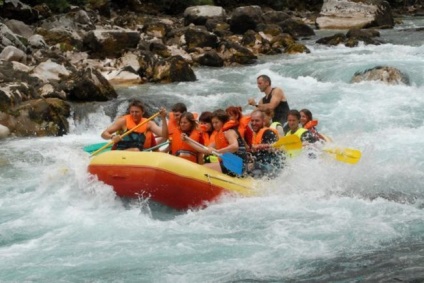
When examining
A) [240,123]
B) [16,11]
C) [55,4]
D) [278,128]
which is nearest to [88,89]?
[278,128]

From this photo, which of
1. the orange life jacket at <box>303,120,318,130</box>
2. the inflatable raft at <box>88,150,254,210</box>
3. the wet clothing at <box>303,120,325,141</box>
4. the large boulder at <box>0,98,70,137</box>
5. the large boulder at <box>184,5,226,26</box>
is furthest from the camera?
the large boulder at <box>184,5,226,26</box>

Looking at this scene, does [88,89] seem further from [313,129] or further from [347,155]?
[347,155]

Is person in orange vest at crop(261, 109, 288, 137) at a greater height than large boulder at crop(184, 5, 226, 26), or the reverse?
person in orange vest at crop(261, 109, 288, 137)

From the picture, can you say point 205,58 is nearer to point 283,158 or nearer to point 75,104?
point 75,104

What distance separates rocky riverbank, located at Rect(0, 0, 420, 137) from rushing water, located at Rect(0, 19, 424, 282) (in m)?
1.41

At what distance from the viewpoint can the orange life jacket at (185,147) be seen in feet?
22.4

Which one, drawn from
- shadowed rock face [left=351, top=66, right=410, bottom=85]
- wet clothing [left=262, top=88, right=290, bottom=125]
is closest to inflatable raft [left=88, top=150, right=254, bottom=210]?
wet clothing [left=262, top=88, right=290, bottom=125]

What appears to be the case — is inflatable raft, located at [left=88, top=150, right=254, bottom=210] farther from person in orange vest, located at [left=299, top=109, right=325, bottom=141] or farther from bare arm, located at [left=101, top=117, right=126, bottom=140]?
person in orange vest, located at [left=299, top=109, right=325, bottom=141]

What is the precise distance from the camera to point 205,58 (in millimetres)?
16797

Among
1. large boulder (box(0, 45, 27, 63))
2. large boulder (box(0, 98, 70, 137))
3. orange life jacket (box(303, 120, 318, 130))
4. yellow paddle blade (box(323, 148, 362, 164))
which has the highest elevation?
orange life jacket (box(303, 120, 318, 130))

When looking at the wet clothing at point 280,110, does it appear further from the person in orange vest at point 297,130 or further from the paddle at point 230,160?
the paddle at point 230,160

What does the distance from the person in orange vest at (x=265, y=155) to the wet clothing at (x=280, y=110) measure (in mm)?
1224

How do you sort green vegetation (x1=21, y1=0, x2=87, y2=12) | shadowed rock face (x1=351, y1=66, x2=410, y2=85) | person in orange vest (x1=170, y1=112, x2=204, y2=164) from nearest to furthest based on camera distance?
person in orange vest (x1=170, y1=112, x2=204, y2=164) < shadowed rock face (x1=351, y1=66, x2=410, y2=85) < green vegetation (x1=21, y1=0, x2=87, y2=12)

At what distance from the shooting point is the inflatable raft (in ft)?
20.6
